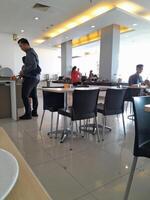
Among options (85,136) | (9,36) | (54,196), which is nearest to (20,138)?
(85,136)

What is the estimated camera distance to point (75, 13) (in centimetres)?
528

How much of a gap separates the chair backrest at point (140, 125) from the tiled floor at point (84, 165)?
50cm

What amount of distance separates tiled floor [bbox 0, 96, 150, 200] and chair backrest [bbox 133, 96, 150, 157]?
1.65 feet

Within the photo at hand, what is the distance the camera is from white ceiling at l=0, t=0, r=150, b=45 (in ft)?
14.8

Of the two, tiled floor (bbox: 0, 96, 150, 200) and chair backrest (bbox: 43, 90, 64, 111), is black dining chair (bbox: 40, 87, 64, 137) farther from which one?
tiled floor (bbox: 0, 96, 150, 200)

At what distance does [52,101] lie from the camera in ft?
10.0

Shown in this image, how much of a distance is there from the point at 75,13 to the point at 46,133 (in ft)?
13.4

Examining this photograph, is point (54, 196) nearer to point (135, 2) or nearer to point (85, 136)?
point (85, 136)

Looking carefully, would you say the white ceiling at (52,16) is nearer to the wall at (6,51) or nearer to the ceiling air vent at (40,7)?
the ceiling air vent at (40,7)

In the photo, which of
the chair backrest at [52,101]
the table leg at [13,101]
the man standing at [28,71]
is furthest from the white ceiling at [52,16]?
the chair backrest at [52,101]

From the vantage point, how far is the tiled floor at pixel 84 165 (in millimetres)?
1491

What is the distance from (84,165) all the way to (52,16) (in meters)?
5.12

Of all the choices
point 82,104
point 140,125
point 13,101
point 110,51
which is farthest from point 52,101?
point 110,51

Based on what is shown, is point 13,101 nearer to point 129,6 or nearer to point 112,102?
point 112,102
